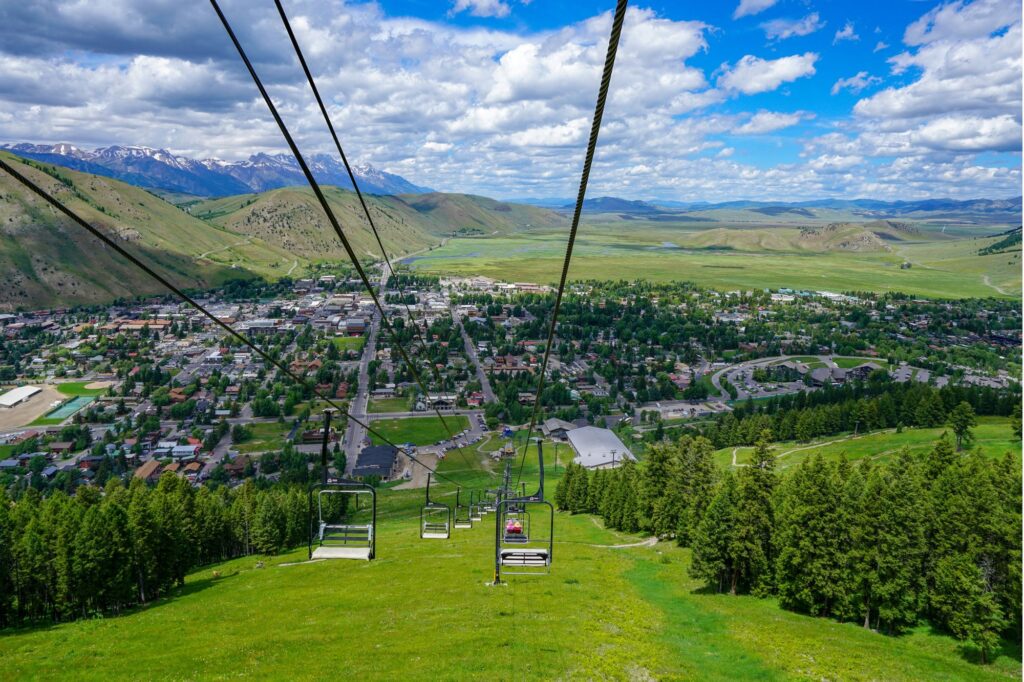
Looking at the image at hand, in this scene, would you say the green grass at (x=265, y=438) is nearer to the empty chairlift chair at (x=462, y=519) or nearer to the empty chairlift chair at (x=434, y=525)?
the empty chairlift chair at (x=462, y=519)

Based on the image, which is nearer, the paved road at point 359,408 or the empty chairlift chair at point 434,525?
the empty chairlift chair at point 434,525

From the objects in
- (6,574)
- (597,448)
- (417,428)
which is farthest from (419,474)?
(6,574)

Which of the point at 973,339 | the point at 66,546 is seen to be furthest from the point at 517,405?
the point at 973,339

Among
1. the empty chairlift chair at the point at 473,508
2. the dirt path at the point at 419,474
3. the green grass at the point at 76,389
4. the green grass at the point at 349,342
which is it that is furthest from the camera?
the green grass at the point at 349,342

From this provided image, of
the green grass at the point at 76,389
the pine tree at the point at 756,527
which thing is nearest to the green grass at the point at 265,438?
the green grass at the point at 76,389

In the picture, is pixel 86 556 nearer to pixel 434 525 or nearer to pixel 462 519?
pixel 434 525

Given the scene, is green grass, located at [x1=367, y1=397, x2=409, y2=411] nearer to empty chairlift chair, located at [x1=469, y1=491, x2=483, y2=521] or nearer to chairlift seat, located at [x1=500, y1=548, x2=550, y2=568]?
empty chairlift chair, located at [x1=469, y1=491, x2=483, y2=521]

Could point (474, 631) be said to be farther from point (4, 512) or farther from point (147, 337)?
point (147, 337)
